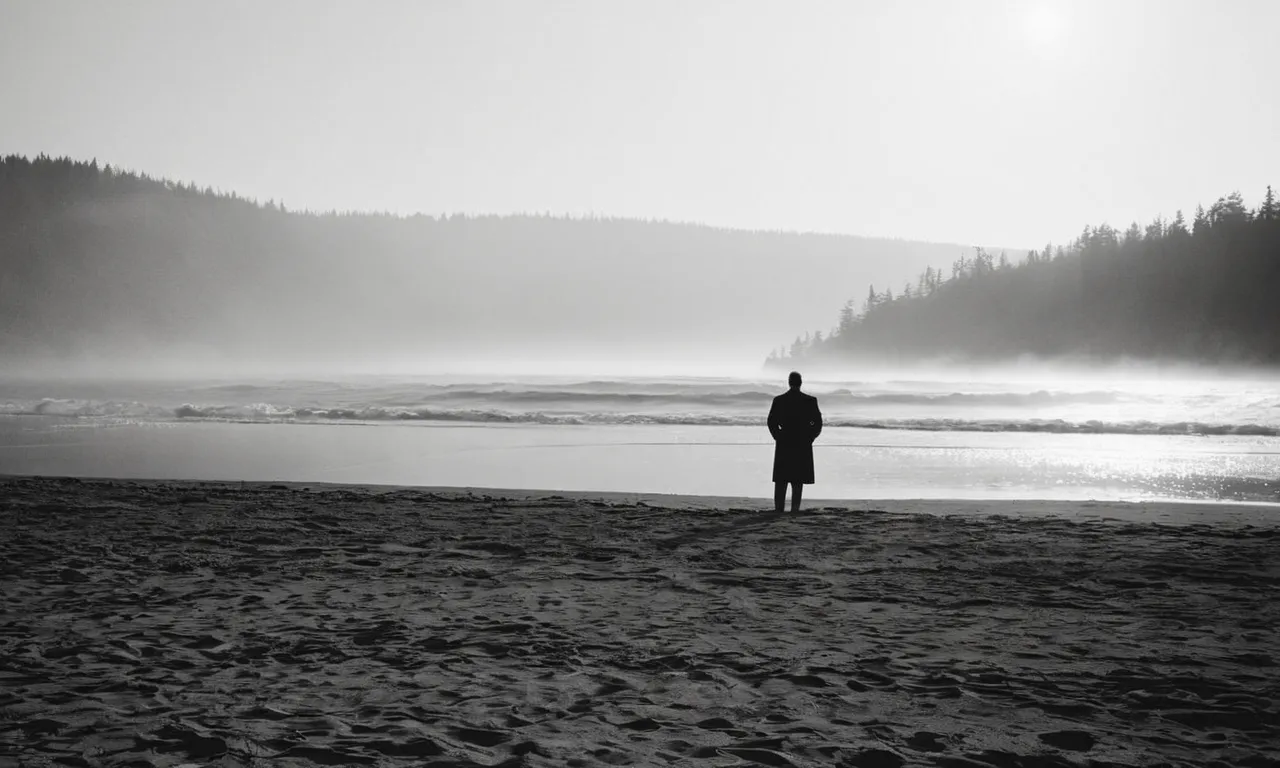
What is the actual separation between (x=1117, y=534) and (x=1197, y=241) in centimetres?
11042

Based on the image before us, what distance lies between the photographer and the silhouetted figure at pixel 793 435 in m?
11.6

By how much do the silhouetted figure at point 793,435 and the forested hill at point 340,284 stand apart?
126 meters

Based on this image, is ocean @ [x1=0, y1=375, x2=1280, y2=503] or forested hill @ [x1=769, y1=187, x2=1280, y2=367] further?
forested hill @ [x1=769, y1=187, x2=1280, y2=367]

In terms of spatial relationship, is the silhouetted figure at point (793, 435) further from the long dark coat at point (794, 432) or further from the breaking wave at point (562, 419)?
the breaking wave at point (562, 419)

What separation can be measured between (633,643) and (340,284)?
178 metres

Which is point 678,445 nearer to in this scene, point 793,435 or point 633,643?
point 793,435

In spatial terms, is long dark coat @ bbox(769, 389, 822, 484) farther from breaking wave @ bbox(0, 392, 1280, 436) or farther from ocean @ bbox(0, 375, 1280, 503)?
breaking wave @ bbox(0, 392, 1280, 436)

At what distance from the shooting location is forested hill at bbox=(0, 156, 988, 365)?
129500mm

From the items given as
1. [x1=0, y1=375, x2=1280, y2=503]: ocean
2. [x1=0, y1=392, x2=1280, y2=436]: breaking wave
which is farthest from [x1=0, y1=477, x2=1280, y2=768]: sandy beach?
[x1=0, y1=392, x2=1280, y2=436]: breaking wave

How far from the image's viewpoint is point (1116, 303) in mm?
103250

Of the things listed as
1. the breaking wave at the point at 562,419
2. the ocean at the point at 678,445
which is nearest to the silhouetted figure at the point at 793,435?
the ocean at the point at 678,445

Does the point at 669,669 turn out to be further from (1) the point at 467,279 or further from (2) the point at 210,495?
(1) the point at 467,279

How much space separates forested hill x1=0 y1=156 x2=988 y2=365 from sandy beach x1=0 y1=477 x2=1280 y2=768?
415ft

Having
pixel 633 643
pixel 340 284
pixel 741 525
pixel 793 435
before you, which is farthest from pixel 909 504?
pixel 340 284
